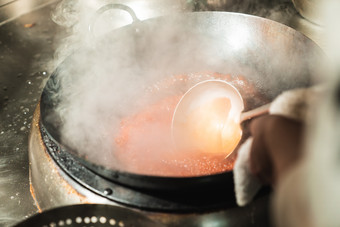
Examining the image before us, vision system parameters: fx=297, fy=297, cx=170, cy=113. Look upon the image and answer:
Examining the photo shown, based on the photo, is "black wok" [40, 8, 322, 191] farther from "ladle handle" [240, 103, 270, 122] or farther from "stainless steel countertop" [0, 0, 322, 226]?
"stainless steel countertop" [0, 0, 322, 226]

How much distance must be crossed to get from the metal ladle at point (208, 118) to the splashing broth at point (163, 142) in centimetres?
4

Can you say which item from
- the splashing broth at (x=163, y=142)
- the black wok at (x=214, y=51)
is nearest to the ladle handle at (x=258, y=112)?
the splashing broth at (x=163, y=142)

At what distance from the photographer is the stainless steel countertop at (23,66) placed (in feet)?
7.30

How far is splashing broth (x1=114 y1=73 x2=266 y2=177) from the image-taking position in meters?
2.07

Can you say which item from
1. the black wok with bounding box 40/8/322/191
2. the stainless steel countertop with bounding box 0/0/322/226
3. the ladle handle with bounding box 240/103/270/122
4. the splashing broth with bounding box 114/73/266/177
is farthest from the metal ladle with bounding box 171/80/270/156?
the stainless steel countertop with bounding box 0/0/322/226

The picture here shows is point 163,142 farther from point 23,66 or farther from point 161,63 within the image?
point 23,66

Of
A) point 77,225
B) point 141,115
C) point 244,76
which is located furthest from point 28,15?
point 77,225

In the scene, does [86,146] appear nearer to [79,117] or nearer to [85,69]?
[79,117]

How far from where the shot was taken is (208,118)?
2164mm

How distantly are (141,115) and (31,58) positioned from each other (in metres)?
1.49

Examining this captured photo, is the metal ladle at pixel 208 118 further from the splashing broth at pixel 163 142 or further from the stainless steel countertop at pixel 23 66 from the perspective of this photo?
the stainless steel countertop at pixel 23 66

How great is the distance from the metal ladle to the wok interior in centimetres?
48

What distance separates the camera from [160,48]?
8.85 ft

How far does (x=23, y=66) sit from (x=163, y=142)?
178cm
